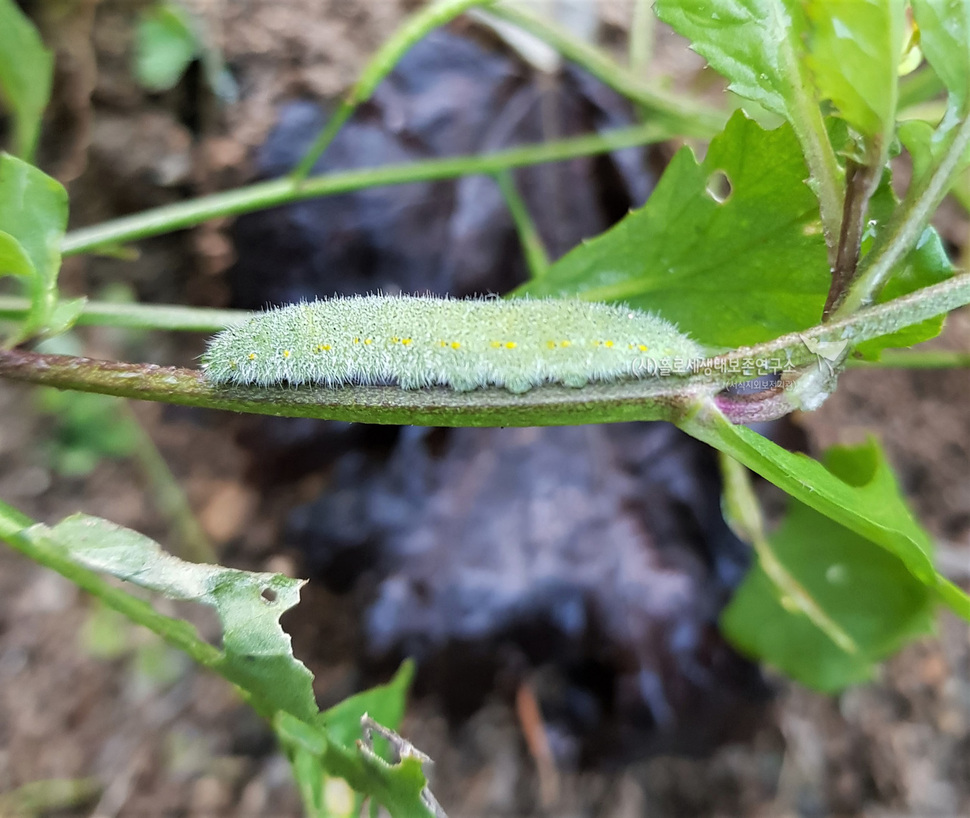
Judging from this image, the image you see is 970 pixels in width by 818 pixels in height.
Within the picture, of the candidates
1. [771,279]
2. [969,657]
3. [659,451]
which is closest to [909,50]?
[771,279]

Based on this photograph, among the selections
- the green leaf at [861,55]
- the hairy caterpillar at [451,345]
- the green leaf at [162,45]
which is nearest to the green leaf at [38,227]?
the hairy caterpillar at [451,345]

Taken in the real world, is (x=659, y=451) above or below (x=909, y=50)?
below

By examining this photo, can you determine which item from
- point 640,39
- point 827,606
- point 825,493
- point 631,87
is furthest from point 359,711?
point 640,39

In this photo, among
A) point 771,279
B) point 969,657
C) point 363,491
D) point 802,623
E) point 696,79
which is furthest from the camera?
point 696,79

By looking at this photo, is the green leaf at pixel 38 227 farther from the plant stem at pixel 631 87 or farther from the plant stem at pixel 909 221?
the plant stem at pixel 631 87

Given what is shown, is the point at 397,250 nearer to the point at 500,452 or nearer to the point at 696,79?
the point at 500,452

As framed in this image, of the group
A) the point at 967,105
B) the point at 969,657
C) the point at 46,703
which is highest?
the point at 967,105

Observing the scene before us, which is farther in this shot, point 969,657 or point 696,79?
point 696,79
